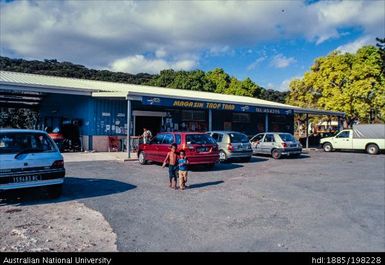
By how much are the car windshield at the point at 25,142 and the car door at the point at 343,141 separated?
21.8m

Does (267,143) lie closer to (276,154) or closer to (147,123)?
(276,154)

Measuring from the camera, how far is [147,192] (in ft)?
30.0

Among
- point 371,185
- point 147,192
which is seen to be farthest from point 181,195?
point 371,185

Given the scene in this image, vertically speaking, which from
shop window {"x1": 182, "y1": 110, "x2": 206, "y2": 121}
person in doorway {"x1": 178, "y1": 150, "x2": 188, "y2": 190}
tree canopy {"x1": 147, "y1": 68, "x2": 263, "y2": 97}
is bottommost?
person in doorway {"x1": 178, "y1": 150, "x2": 188, "y2": 190}

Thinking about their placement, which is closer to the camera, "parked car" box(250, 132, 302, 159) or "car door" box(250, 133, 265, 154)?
"parked car" box(250, 132, 302, 159)

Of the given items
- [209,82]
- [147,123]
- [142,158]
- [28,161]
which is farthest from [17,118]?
[28,161]

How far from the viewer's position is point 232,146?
53.7 ft

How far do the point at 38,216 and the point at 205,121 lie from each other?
21642 mm

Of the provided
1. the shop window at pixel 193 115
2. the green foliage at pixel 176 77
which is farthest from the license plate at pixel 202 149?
the green foliage at pixel 176 77

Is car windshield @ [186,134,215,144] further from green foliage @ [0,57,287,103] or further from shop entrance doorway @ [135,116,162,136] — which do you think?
green foliage @ [0,57,287,103]

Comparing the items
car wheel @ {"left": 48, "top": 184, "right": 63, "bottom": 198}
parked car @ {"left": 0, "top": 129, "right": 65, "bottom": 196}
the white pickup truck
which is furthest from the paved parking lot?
the white pickup truck

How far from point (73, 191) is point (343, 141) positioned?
21063mm

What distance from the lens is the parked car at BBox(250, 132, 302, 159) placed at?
735 inches

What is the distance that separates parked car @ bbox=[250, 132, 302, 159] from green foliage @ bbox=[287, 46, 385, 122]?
1750cm
